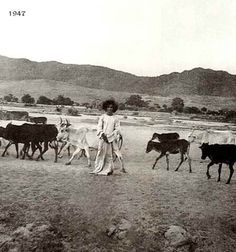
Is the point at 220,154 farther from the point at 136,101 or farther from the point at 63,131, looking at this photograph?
the point at 63,131

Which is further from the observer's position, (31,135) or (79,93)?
(31,135)

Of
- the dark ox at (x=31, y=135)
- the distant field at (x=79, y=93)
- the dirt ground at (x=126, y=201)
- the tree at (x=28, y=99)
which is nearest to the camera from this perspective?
the dirt ground at (x=126, y=201)

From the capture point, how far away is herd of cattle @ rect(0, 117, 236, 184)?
3.48 metres

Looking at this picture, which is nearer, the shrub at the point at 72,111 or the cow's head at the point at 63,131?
the shrub at the point at 72,111

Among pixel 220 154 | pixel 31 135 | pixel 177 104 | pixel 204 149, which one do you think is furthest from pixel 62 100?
pixel 220 154

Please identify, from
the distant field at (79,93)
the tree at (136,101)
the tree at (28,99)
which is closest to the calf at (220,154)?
the distant field at (79,93)

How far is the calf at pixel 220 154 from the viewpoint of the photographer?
3420mm

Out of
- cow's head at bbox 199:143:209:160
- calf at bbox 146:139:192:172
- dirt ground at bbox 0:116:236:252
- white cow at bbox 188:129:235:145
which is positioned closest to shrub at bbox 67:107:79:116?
dirt ground at bbox 0:116:236:252

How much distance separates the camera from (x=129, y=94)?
3.42 m

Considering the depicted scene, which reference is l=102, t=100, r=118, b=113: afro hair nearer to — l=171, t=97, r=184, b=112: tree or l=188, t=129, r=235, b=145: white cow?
l=171, t=97, r=184, b=112: tree

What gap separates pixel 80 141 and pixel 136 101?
2.44ft

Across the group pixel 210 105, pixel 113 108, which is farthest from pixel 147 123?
pixel 210 105

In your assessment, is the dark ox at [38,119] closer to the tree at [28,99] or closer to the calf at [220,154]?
the tree at [28,99]

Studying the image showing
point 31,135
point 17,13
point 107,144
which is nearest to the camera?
point 17,13
